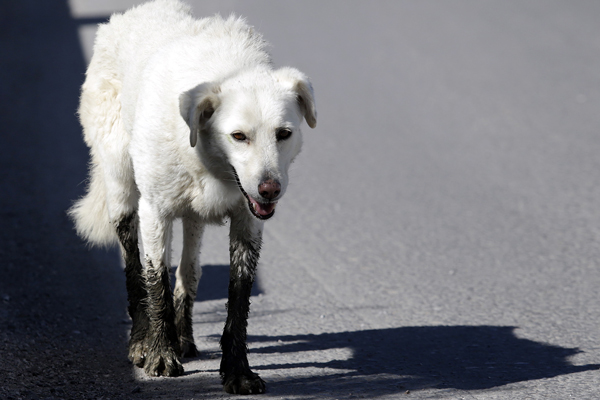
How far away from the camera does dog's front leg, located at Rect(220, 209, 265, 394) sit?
444 centimetres

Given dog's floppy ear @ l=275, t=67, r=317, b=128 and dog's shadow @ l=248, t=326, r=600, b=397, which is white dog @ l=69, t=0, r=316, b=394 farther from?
dog's shadow @ l=248, t=326, r=600, b=397

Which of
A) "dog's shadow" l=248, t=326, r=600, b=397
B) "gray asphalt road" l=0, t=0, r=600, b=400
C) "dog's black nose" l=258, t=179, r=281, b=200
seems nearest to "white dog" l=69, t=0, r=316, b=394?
"dog's black nose" l=258, t=179, r=281, b=200

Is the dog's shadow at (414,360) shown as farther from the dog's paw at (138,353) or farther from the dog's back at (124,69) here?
the dog's back at (124,69)

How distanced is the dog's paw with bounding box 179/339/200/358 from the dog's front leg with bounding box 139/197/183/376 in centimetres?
24

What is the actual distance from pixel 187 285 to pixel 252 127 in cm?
167

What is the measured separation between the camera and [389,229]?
7.63 meters

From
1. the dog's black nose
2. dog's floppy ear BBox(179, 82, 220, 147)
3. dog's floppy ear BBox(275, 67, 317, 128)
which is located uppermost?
dog's floppy ear BBox(275, 67, 317, 128)

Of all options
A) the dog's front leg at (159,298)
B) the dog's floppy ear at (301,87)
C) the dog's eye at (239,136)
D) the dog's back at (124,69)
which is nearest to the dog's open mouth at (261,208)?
the dog's eye at (239,136)

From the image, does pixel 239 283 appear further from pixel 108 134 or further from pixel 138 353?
pixel 108 134

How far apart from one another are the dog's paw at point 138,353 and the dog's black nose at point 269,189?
1.60 m

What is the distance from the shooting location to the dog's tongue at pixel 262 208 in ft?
13.3

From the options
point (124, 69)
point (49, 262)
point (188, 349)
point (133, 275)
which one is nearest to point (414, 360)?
point (188, 349)

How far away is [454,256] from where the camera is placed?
699 centimetres

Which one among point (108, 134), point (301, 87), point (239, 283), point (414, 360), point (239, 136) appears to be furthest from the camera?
point (108, 134)
